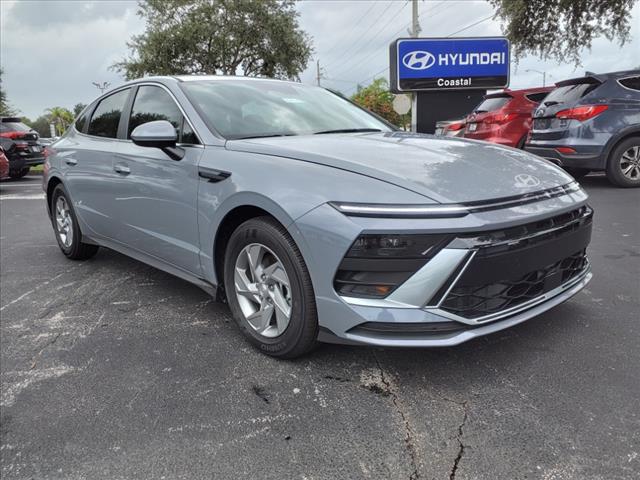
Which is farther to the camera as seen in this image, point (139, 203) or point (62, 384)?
point (139, 203)

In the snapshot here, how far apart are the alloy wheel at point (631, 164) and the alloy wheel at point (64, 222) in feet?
24.0

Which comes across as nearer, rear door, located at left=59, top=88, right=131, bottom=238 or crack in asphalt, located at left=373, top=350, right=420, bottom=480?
crack in asphalt, located at left=373, top=350, right=420, bottom=480

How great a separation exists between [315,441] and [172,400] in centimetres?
75

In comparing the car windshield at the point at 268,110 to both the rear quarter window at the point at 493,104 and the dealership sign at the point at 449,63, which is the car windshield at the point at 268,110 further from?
the dealership sign at the point at 449,63

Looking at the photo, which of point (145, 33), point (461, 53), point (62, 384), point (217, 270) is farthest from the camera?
point (145, 33)

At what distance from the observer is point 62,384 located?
8.64 ft

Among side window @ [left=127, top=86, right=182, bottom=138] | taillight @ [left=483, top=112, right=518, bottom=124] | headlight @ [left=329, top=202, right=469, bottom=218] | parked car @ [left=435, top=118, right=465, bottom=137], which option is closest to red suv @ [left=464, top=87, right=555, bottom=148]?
taillight @ [left=483, top=112, right=518, bottom=124]

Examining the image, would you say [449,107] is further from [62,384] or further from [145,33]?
[145,33]

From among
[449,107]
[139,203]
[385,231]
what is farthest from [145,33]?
[385,231]

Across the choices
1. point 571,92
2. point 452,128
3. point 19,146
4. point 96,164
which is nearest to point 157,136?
point 96,164

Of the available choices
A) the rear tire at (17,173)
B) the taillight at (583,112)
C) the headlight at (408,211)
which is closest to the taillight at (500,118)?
the taillight at (583,112)

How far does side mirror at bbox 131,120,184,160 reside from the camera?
3.05 meters

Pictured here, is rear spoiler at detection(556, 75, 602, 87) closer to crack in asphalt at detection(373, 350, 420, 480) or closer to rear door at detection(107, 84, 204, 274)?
rear door at detection(107, 84, 204, 274)

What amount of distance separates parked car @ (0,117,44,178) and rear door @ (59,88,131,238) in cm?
1034
